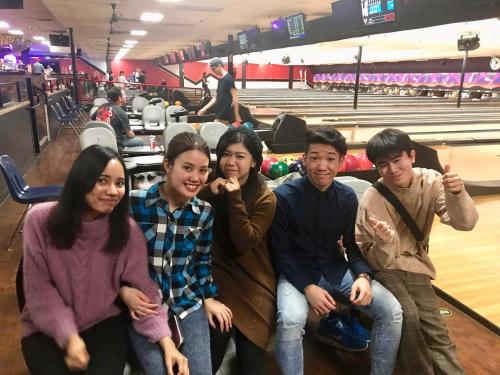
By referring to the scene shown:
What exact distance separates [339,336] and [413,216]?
2.13 ft

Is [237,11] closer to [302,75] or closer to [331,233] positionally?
[331,233]

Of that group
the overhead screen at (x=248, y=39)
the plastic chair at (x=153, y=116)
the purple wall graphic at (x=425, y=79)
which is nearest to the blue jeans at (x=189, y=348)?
the plastic chair at (x=153, y=116)

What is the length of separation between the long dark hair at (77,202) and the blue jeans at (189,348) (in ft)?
1.07

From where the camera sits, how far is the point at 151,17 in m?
8.97

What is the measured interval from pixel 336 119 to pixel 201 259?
8012mm

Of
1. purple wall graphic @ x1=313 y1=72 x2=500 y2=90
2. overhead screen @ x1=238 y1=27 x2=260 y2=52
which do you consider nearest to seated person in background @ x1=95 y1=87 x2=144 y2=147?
overhead screen @ x1=238 y1=27 x2=260 y2=52

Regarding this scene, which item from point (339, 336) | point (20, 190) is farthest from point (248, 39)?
point (339, 336)

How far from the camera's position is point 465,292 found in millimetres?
2482

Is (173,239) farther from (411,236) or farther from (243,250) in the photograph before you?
(411,236)

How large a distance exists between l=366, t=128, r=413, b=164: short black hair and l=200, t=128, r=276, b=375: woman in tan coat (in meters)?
0.48

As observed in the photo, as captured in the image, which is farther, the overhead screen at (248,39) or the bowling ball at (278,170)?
the overhead screen at (248,39)

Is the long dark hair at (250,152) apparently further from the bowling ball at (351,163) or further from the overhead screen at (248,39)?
the overhead screen at (248,39)

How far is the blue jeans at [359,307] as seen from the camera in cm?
151

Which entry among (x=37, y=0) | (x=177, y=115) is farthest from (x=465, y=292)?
(x=37, y=0)
